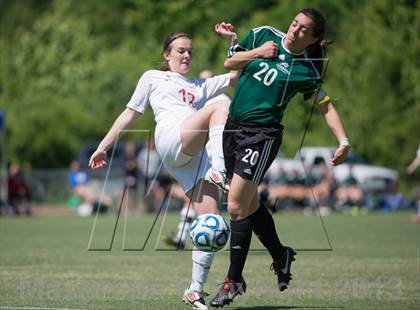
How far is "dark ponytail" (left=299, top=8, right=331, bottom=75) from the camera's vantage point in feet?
21.8

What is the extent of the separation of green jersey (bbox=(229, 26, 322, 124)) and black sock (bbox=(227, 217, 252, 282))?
83cm

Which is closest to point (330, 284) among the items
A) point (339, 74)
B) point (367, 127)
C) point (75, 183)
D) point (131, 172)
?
point (131, 172)

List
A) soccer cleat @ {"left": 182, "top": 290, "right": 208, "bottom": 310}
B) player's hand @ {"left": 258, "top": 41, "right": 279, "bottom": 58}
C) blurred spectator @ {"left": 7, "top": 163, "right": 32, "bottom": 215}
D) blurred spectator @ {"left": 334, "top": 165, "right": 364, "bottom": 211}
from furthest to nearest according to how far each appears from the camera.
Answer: blurred spectator @ {"left": 334, "top": 165, "right": 364, "bottom": 211}
blurred spectator @ {"left": 7, "top": 163, "right": 32, "bottom": 215}
soccer cleat @ {"left": 182, "top": 290, "right": 208, "bottom": 310}
player's hand @ {"left": 258, "top": 41, "right": 279, "bottom": 58}

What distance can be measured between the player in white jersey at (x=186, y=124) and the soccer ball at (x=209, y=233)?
0.62 ft

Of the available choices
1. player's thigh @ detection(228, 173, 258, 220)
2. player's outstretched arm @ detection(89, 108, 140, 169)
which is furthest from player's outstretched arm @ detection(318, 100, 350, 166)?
player's outstretched arm @ detection(89, 108, 140, 169)

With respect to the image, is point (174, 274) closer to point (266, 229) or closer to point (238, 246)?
point (266, 229)

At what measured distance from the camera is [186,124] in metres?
7.01

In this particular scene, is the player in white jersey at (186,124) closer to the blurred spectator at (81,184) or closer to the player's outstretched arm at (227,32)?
the player's outstretched arm at (227,32)

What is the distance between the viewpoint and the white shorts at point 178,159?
707 cm

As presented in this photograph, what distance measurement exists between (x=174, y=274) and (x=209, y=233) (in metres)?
2.81

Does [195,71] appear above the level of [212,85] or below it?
below

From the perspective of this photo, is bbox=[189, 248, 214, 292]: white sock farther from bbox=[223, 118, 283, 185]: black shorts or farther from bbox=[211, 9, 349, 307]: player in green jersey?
bbox=[223, 118, 283, 185]: black shorts

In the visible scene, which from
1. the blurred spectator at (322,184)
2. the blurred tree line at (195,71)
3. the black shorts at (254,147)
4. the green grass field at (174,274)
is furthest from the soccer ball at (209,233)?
the blurred tree line at (195,71)

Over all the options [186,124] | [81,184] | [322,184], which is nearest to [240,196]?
[186,124]
